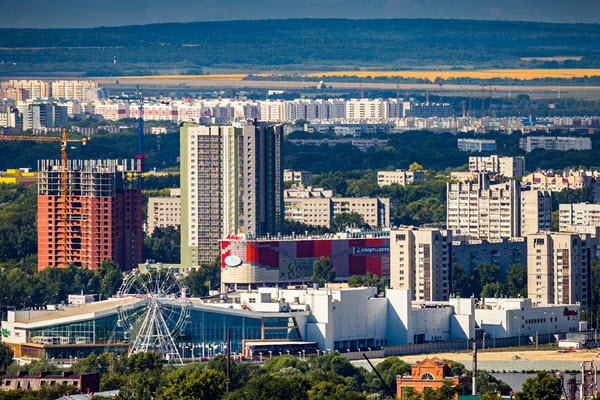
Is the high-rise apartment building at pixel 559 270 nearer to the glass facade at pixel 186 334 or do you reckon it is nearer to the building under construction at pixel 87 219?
the glass facade at pixel 186 334

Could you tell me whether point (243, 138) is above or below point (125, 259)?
above

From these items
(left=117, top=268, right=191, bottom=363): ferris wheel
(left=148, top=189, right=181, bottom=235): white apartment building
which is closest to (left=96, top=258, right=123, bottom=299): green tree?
(left=117, top=268, right=191, bottom=363): ferris wheel

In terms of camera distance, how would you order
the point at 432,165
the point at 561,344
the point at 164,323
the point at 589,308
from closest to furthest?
the point at 164,323, the point at 561,344, the point at 589,308, the point at 432,165

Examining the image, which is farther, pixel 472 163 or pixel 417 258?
pixel 472 163

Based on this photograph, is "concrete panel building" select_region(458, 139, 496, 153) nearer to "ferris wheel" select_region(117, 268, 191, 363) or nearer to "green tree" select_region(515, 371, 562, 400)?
"ferris wheel" select_region(117, 268, 191, 363)

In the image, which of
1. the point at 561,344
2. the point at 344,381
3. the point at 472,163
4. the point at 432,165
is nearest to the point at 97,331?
the point at 344,381

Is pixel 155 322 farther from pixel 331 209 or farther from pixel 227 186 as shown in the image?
pixel 331 209

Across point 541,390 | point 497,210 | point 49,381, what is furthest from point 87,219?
point 541,390

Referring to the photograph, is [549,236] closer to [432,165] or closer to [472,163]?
[472,163]
